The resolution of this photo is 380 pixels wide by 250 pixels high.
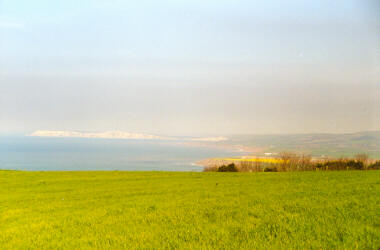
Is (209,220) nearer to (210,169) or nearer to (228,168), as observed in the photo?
(228,168)

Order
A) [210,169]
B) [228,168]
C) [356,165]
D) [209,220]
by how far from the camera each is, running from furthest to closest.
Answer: [210,169] → [228,168] → [356,165] → [209,220]

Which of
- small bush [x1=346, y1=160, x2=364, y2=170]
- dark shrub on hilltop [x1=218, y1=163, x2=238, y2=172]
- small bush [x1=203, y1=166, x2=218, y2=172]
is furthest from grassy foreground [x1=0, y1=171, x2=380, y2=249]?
small bush [x1=203, y1=166, x2=218, y2=172]

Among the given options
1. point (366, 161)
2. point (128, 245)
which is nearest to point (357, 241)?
point (128, 245)

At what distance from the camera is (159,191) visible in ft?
44.7

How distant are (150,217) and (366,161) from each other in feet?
69.7

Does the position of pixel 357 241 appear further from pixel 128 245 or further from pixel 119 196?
pixel 119 196

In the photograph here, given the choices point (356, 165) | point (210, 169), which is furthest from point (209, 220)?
point (210, 169)

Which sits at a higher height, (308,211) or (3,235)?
(308,211)

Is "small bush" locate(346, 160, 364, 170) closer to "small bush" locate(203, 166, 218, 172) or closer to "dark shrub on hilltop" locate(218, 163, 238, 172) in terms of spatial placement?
"dark shrub on hilltop" locate(218, 163, 238, 172)

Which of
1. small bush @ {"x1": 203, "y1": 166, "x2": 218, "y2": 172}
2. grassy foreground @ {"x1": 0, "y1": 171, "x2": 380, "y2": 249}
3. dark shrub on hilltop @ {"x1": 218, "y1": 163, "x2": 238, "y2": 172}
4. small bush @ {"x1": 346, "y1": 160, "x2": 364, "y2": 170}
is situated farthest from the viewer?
small bush @ {"x1": 203, "y1": 166, "x2": 218, "y2": 172}

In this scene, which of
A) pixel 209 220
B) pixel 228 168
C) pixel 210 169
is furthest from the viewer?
pixel 210 169

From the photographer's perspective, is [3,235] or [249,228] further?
[3,235]

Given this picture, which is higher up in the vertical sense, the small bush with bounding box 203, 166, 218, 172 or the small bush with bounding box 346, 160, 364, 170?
the small bush with bounding box 346, 160, 364, 170

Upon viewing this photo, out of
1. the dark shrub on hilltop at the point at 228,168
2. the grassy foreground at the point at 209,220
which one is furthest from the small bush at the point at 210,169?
the grassy foreground at the point at 209,220
